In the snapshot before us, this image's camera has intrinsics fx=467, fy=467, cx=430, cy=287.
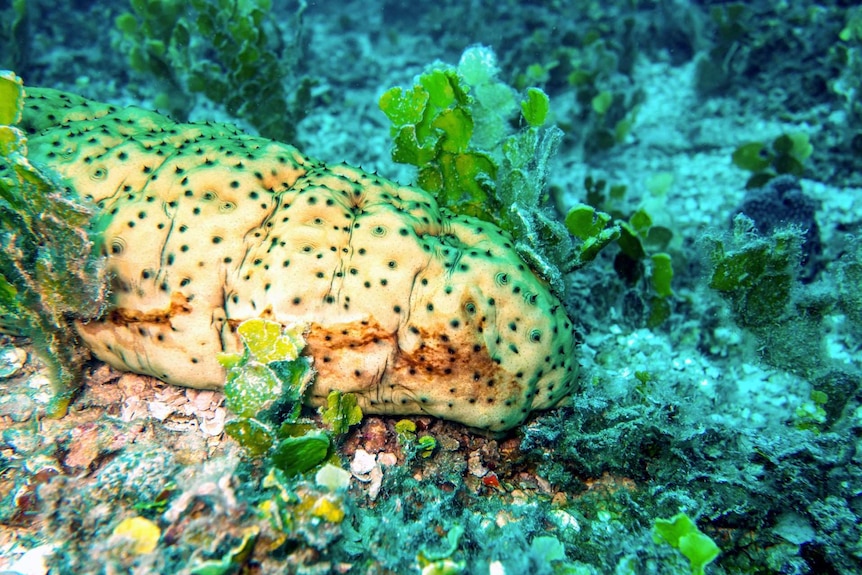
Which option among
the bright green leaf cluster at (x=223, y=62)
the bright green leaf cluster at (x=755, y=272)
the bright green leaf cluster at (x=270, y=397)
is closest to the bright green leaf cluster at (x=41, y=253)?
the bright green leaf cluster at (x=270, y=397)

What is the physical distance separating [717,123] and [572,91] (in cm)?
200

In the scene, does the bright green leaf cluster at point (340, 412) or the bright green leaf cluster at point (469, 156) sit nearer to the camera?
the bright green leaf cluster at point (340, 412)

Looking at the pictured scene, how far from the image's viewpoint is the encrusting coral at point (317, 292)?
225 cm

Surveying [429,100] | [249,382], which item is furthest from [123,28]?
[249,382]

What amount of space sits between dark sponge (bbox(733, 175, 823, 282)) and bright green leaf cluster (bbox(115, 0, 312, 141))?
463 cm

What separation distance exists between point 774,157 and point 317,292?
5.48m

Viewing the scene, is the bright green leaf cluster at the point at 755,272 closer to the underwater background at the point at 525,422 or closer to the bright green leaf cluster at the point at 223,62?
the underwater background at the point at 525,422

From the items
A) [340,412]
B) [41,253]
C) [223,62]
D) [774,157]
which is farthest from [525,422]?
[223,62]

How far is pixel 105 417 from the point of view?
2.30m

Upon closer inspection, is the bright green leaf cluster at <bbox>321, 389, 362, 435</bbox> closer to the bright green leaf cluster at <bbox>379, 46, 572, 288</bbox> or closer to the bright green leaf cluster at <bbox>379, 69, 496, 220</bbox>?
the bright green leaf cluster at <bbox>379, 46, 572, 288</bbox>

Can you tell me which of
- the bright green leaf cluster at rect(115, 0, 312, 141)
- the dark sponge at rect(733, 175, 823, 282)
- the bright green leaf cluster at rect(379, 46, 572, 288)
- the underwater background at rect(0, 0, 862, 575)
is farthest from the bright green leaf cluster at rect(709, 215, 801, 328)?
the bright green leaf cluster at rect(115, 0, 312, 141)

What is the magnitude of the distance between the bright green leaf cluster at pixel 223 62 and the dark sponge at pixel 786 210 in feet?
15.2

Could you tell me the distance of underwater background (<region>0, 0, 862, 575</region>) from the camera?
1.80 m

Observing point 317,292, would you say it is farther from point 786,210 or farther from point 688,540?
point 786,210
